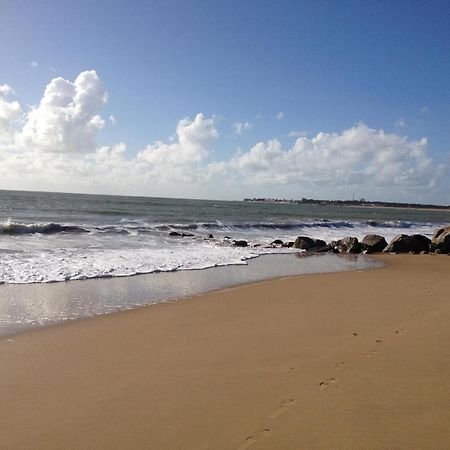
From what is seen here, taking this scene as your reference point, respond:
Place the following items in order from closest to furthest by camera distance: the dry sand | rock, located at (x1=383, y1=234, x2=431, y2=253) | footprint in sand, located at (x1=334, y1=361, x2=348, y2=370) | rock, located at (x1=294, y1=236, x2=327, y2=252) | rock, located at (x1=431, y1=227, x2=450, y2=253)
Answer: the dry sand, footprint in sand, located at (x1=334, y1=361, x2=348, y2=370), rock, located at (x1=431, y1=227, x2=450, y2=253), rock, located at (x1=383, y1=234, x2=431, y2=253), rock, located at (x1=294, y1=236, x2=327, y2=252)

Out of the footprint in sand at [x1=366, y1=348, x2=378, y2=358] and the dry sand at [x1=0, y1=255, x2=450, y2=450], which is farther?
the footprint in sand at [x1=366, y1=348, x2=378, y2=358]

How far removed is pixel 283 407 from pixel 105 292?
6162mm

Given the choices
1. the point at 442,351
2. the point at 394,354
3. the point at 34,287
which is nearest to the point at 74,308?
the point at 34,287

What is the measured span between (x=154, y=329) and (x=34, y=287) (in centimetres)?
412

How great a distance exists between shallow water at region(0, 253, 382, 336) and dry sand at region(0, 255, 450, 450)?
24.6 inches

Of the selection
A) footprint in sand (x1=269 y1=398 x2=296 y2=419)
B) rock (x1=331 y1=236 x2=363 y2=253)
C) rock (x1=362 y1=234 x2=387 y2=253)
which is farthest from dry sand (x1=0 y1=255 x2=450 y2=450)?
rock (x1=362 y1=234 x2=387 y2=253)

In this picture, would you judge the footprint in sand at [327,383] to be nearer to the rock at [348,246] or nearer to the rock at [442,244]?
the rock at [348,246]

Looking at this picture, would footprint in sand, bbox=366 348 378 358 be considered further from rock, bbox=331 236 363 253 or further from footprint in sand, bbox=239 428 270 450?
rock, bbox=331 236 363 253

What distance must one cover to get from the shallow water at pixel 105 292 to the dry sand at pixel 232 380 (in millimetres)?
624

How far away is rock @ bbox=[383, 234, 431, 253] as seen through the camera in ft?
67.5

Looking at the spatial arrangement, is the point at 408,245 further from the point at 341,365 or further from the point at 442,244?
the point at 341,365

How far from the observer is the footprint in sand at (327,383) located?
438cm

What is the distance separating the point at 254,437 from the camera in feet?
11.2

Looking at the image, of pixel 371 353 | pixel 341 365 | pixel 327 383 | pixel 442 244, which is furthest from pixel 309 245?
pixel 327 383
